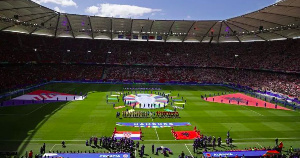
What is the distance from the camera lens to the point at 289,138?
26.0 meters

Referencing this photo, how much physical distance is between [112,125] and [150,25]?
149 ft

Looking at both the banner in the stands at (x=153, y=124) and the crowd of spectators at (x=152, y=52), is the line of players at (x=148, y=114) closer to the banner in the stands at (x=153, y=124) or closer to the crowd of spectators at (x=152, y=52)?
the banner in the stands at (x=153, y=124)

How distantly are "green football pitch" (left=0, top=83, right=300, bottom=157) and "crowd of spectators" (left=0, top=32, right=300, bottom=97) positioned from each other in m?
21.4

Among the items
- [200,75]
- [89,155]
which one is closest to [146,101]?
[89,155]

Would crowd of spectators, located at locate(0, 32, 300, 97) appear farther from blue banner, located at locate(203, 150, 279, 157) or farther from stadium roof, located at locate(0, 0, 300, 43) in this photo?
blue banner, located at locate(203, 150, 279, 157)

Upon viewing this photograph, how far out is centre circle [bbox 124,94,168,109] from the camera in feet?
131

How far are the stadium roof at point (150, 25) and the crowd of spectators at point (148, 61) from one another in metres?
3.92

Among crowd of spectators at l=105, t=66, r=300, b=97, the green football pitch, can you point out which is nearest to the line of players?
the green football pitch

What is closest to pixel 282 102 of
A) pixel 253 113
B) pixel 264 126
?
pixel 253 113

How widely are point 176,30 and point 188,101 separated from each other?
34261 mm

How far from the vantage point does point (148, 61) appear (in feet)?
263

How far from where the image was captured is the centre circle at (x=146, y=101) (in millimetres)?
39825

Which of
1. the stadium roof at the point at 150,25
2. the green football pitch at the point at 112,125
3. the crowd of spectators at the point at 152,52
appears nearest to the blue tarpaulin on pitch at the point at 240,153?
the green football pitch at the point at 112,125

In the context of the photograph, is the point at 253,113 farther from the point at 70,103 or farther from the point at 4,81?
the point at 4,81
